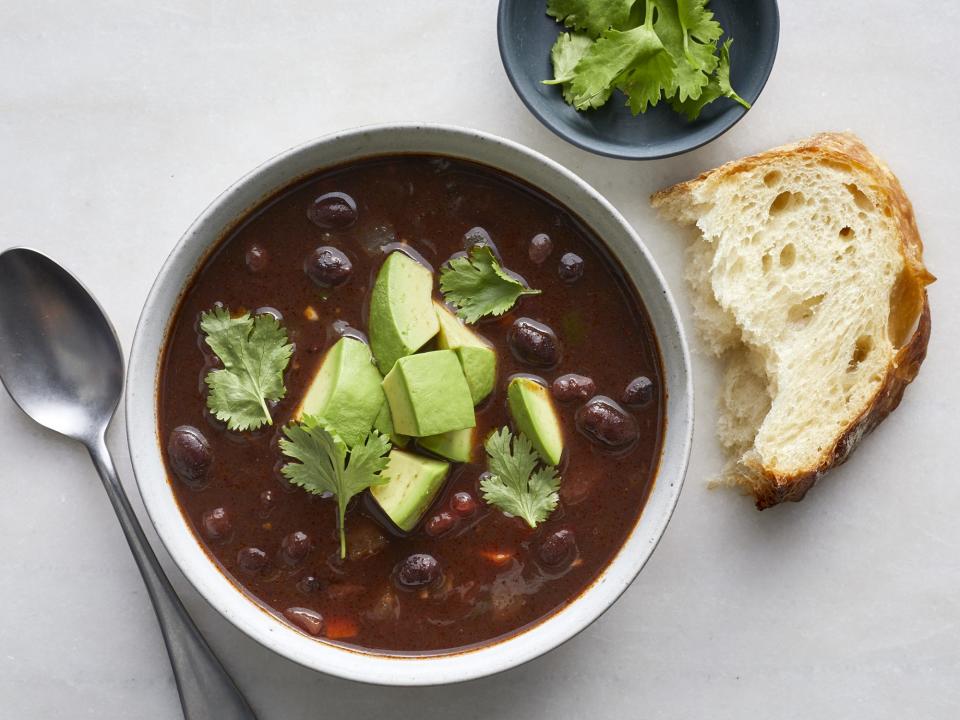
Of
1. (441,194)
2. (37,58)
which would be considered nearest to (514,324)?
(441,194)

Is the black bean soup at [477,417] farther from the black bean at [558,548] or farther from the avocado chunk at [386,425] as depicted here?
the avocado chunk at [386,425]

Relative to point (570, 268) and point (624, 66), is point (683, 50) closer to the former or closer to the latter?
point (624, 66)

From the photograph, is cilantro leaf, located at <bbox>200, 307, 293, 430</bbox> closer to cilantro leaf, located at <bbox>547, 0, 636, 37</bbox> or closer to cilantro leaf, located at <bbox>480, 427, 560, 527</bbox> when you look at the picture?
cilantro leaf, located at <bbox>480, 427, 560, 527</bbox>

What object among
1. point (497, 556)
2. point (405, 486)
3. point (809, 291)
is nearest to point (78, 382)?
point (405, 486)

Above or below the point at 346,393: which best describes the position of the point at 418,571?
below

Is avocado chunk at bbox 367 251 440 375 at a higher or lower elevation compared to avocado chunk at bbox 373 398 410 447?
higher

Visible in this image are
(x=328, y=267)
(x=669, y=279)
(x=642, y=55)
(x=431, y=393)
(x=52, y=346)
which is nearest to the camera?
(x=431, y=393)

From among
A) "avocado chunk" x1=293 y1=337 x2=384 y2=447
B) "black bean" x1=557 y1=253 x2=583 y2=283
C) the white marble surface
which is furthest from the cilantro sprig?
"avocado chunk" x1=293 y1=337 x2=384 y2=447
